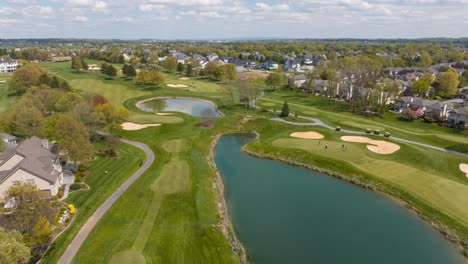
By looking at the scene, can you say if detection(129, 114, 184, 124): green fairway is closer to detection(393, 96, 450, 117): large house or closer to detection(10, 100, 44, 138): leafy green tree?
detection(10, 100, 44, 138): leafy green tree

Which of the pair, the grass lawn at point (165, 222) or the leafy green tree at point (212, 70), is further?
the leafy green tree at point (212, 70)

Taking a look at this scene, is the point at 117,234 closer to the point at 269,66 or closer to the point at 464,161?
the point at 464,161

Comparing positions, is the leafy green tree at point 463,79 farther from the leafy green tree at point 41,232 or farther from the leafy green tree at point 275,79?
the leafy green tree at point 41,232

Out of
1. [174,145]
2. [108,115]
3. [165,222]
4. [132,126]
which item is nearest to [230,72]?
[132,126]

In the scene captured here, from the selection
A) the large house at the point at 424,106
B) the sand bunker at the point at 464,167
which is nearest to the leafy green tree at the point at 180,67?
the large house at the point at 424,106

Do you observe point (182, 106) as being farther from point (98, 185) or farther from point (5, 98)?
point (98, 185)

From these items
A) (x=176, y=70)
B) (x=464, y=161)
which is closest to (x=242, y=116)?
(x=464, y=161)
